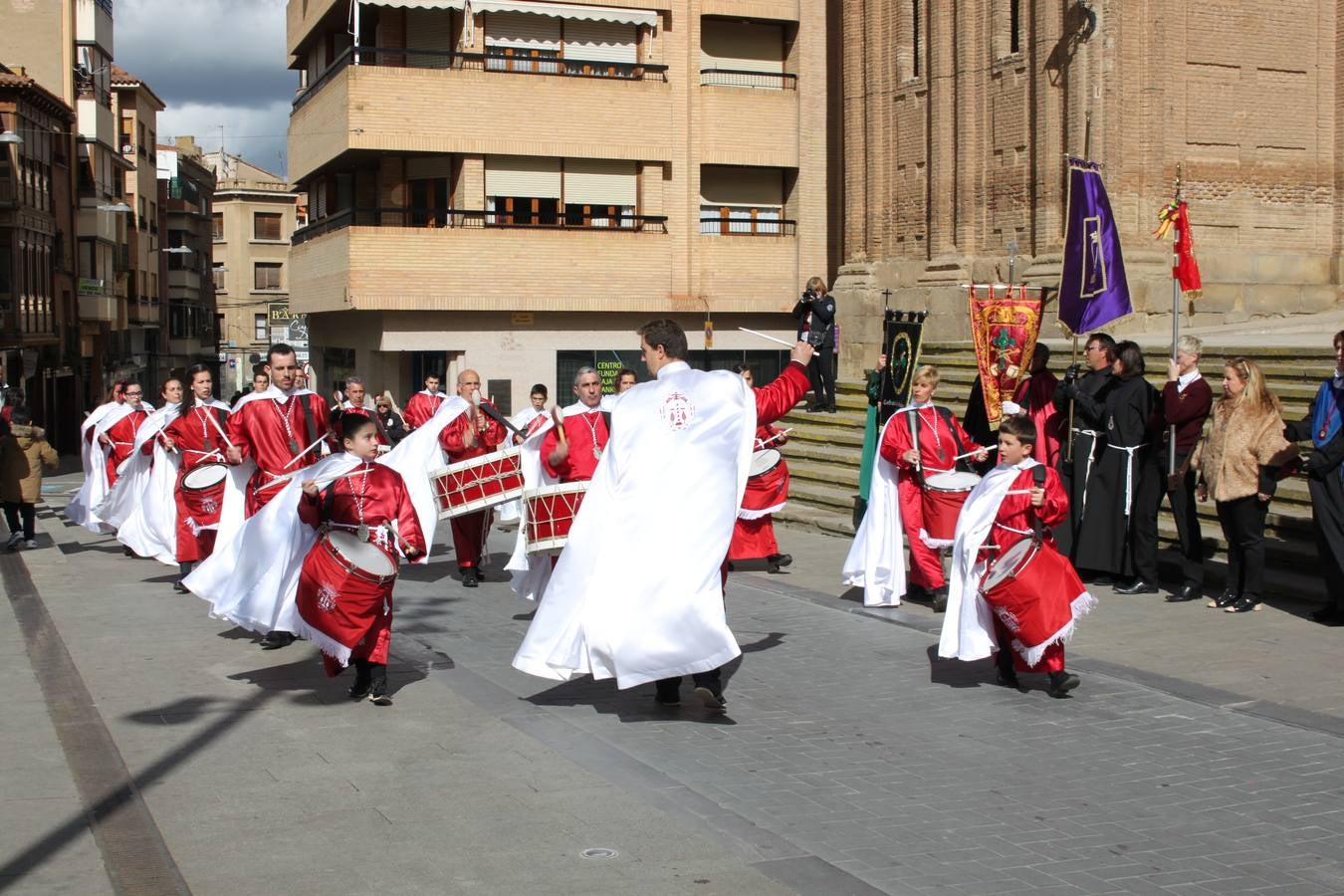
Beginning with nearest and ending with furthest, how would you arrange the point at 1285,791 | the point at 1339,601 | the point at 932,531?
the point at 1285,791
the point at 1339,601
the point at 932,531

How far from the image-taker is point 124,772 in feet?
25.1

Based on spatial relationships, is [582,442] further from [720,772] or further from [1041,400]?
[720,772]

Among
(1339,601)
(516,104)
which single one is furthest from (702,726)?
(516,104)

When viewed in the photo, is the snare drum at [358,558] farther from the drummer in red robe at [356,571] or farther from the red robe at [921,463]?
the red robe at [921,463]

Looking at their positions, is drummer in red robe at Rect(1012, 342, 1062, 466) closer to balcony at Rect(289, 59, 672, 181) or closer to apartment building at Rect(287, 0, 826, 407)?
apartment building at Rect(287, 0, 826, 407)

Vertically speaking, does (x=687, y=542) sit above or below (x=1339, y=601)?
above

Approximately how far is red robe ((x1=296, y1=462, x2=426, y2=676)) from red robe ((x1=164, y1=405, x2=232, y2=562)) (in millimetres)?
4553

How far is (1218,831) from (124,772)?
4.81m

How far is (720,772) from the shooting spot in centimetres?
769

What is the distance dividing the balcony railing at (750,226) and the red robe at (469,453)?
883 inches

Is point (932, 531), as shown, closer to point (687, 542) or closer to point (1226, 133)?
Answer: point (687, 542)

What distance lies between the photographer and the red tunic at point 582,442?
12.0m

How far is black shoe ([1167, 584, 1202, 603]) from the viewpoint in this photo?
1258 cm

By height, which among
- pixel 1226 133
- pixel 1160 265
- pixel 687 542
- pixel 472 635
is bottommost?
pixel 472 635
